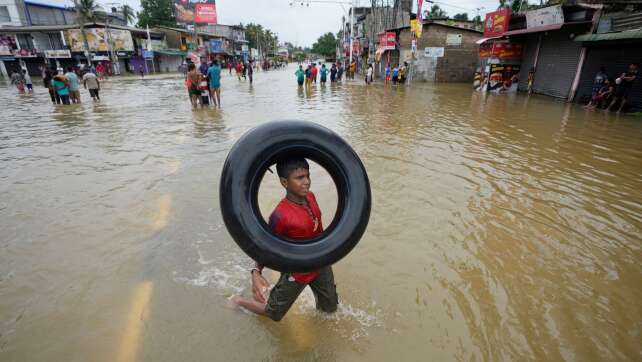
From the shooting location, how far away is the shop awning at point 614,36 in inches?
434

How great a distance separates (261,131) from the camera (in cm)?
202

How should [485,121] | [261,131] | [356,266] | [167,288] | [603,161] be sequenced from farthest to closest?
[485,121] < [603,161] < [356,266] < [167,288] < [261,131]

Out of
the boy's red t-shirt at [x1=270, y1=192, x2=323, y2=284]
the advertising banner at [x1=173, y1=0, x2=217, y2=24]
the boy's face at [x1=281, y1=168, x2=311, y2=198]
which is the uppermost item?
the advertising banner at [x1=173, y1=0, x2=217, y2=24]

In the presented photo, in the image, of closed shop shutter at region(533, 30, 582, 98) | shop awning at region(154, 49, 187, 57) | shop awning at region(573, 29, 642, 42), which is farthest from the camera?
shop awning at region(154, 49, 187, 57)

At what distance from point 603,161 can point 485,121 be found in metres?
4.51

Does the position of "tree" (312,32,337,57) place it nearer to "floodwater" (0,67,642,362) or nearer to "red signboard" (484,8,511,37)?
"red signboard" (484,8,511,37)

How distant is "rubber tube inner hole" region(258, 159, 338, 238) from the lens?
462cm

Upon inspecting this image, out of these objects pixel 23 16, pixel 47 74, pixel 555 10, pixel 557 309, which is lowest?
pixel 557 309

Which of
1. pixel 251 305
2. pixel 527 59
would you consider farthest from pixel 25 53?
pixel 251 305

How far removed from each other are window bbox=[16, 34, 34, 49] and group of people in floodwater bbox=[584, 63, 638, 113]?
51229 mm

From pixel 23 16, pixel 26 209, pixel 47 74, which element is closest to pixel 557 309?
pixel 26 209

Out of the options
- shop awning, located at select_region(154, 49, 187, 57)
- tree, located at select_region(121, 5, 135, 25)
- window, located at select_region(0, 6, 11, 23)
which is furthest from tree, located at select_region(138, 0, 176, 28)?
Answer: window, located at select_region(0, 6, 11, 23)

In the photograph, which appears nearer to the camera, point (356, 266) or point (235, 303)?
point (235, 303)

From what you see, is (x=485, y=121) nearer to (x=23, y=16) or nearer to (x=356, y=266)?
(x=356, y=266)
